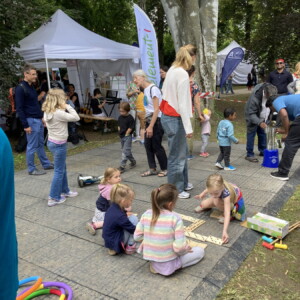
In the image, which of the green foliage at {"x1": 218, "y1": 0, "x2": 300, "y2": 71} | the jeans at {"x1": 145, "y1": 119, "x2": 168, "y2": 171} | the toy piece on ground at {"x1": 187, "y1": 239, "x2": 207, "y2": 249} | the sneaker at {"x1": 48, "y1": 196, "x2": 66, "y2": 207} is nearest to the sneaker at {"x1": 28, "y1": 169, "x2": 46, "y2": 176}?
the sneaker at {"x1": 48, "y1": 196, "x2": 66, "y2": 207}

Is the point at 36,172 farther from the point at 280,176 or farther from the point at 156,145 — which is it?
the point at 280,176

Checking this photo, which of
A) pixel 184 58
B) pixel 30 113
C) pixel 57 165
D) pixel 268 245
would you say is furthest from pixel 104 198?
pixel 30 113

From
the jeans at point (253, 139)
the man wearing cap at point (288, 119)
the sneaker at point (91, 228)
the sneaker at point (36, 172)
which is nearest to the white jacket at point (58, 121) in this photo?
the sneaker at point (91, 228)

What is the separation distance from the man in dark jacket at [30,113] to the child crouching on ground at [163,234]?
3.95 m

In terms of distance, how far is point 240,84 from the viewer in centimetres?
3011

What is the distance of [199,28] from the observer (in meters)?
10.6

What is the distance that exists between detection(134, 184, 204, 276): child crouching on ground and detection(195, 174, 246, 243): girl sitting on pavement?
85 centimetres

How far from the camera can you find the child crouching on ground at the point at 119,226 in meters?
3.22

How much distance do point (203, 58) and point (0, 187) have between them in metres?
10.6

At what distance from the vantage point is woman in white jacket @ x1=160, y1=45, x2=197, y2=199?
4.18 m

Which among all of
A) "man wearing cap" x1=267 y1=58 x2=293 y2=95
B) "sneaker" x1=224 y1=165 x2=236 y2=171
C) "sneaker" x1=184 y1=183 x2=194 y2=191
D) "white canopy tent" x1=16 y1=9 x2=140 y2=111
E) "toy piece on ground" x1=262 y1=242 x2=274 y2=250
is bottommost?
"sneaker" x1=224 y1=165 x2=236 y2=171

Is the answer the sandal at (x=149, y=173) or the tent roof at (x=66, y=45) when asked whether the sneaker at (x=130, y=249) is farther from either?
the tent roof at (x=66, y=45)

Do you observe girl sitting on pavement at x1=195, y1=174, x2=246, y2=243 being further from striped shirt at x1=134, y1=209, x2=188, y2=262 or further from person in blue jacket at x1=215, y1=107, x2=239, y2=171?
person in blue jacket at x1=215, y1=107, x2=239, y2=171

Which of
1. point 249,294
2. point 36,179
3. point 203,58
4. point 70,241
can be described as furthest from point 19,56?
point 249,294
